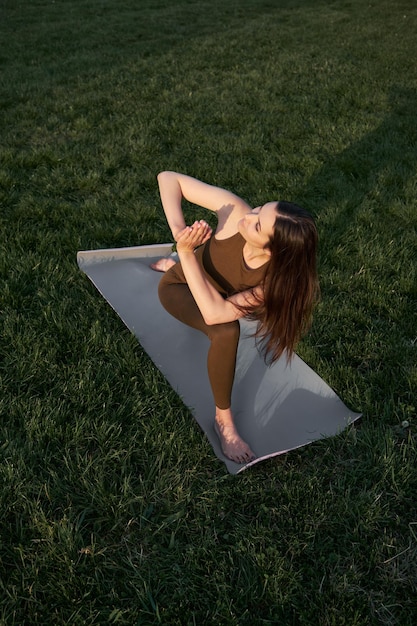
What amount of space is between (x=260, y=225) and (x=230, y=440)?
3.27ft

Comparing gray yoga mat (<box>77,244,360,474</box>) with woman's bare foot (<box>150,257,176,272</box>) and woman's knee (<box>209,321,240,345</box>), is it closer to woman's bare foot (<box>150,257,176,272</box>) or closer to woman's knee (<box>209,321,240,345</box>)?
woman's bare foot (<box>150,257,176,272</box>)

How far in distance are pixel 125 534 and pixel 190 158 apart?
13.2 feet

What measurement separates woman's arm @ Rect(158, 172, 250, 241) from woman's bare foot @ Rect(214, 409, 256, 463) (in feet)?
3.02

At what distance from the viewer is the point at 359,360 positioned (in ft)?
10.4

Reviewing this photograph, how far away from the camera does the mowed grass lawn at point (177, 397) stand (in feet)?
6.69

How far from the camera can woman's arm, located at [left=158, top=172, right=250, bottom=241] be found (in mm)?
2762

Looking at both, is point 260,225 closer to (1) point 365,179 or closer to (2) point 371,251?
(2) point 371,251

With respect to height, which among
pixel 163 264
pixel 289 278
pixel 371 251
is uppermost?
pixel 289 278

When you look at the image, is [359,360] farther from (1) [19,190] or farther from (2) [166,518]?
(1) [19,190]

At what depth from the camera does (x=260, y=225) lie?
7.62 feet

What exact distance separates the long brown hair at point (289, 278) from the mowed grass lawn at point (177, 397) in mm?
589

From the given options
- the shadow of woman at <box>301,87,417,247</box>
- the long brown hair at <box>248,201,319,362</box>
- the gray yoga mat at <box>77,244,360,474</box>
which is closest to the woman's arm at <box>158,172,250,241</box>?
the long brown hair at <box>248,201,319,362</box>

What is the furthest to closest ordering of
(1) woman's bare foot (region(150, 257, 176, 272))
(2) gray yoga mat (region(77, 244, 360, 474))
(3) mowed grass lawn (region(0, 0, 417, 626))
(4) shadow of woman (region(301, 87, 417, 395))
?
(1) woman's bare foot (region(150, 257, 176, 272)) < (4) shadow of woman (region(301, 87, 417, 395)) < (2) gray yoga mat (region(77, 244, 360, 474)) < (3) mowed grass lawn (region(0, 0, 417, 626))

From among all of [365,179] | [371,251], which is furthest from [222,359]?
[365,179]
